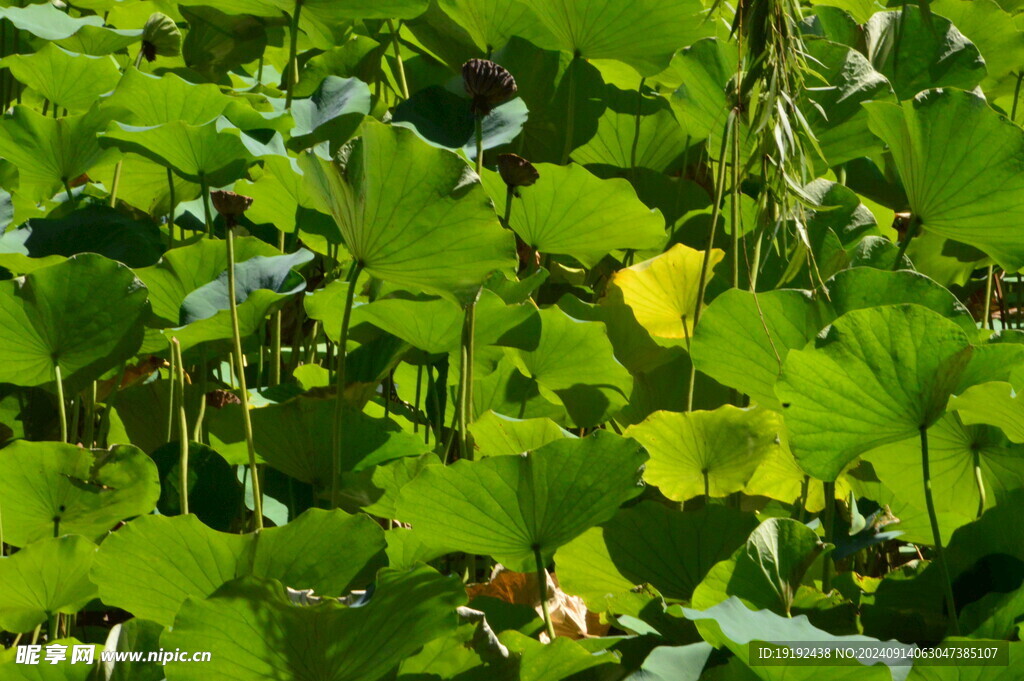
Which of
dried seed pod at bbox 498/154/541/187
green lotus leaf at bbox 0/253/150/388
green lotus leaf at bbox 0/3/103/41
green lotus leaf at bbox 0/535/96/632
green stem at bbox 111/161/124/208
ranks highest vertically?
green lotus leaf at bbox 0/3/103/41

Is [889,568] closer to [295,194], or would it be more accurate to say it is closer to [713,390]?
[713,390]

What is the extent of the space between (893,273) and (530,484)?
0.99 feet

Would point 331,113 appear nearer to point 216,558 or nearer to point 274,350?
point 274,350

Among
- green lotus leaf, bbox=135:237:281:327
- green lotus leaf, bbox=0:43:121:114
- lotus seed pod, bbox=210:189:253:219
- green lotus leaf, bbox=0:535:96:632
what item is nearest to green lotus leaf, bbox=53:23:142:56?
green lotus leaf, bbox=0:43:121:114

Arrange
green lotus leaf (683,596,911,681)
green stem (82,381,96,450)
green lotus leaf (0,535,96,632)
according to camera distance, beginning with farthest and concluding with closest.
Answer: green stem (82,381,96,450)
green lotus leaf (0,535,96,632)
green lotus leaf (683,596,911,681)

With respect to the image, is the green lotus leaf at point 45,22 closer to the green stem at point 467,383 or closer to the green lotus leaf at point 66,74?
the green lotus leaf at point 66,74

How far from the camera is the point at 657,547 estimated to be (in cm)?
66

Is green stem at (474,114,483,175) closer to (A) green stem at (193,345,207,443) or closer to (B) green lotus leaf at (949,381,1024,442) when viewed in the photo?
(A) green stem at (193,345,207,443)

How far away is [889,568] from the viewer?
2.69 ft

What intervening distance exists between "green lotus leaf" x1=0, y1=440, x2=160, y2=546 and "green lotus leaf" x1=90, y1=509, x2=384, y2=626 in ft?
0.28

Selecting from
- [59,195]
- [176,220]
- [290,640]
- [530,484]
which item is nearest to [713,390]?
[530,484]

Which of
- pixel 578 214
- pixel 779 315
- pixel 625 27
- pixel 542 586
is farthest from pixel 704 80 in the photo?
pixel 542 586

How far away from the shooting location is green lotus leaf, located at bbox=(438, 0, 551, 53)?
974mm

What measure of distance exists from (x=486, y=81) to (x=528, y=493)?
14.1 inches
